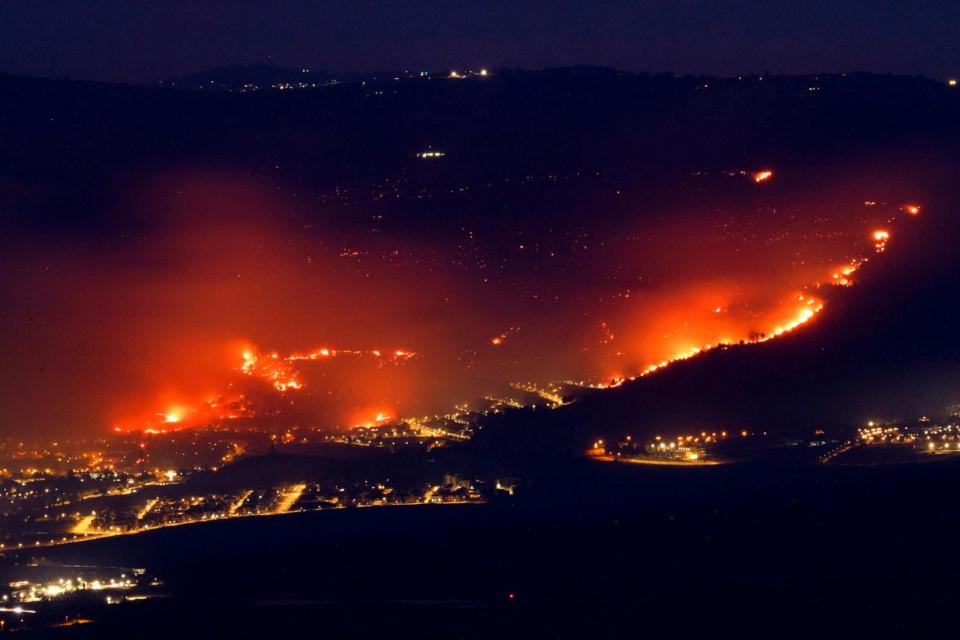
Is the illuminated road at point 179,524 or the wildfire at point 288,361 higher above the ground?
the wildfire at point 288,361

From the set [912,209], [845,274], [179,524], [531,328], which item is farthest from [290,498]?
[912,209]

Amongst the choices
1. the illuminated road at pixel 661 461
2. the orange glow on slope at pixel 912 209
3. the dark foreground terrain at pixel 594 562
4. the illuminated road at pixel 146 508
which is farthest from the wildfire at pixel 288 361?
the orange glow on slope at pixel 912 209

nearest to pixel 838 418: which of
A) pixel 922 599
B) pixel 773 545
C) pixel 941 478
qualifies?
pixel 941 478

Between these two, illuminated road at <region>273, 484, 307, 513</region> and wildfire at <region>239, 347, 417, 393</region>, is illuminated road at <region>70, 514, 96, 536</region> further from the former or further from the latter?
wildfire at <region>239, 347, 417, 393</region>

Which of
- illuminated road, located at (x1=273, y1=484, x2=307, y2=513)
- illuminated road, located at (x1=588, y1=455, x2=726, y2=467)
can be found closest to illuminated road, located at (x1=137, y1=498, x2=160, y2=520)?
illuminated road, located at (x1=273, y1=484, x2=307, y2=513)

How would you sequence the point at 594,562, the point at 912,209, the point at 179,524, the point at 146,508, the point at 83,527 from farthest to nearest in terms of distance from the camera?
the point at 912,209
the point at 146,508
the point at 83,527
the point at 179,524
the point at 594,562

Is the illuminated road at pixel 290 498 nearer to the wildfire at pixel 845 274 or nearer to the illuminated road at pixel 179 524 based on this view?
the illuminated road at pixel 179 524

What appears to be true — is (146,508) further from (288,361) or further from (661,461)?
(288,361)

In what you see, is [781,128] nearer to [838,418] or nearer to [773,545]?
[838,418]

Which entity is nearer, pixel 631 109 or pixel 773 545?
pixel 773 545
